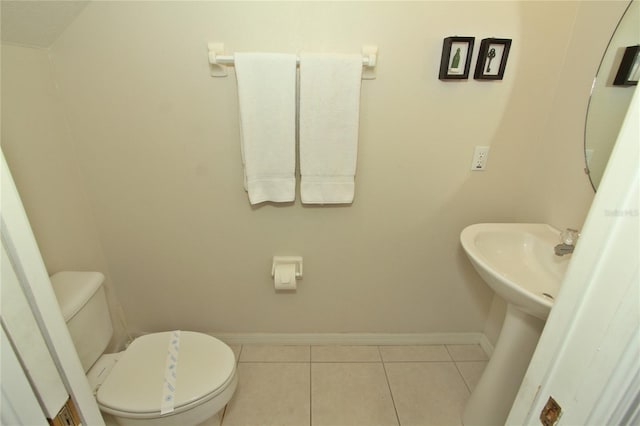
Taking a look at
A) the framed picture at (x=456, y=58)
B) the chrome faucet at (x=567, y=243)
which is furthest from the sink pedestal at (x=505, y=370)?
the framed picture at (x=456, y=58)

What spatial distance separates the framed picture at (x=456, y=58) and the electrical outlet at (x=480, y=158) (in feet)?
1.06

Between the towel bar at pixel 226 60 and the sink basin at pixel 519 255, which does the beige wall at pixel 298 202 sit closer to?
the towel bar at pixel 226 60

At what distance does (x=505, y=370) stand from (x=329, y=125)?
123cm

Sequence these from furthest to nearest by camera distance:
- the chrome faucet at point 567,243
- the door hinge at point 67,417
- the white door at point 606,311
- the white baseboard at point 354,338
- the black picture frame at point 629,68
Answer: the white baseboard at point 354,338 < the chrome faucet at point 567,243 < the black picture frame at point 629,68 < the door hinge at point 67,417 < the white door at point 606,311

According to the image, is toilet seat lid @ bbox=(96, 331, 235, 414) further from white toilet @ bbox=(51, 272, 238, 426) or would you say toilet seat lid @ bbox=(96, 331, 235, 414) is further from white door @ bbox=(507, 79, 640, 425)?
white door @ bbox=(507, 79, 640, 425)

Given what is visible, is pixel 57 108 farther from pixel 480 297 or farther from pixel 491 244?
pixel 480 297

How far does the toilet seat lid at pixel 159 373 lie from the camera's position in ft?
3.46

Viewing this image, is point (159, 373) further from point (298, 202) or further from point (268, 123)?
point (268, 123)

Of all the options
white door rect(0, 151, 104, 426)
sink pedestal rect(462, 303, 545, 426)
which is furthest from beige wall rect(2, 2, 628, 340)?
white door rect(0, 151, 104, 426)

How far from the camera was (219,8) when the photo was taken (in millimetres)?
1089

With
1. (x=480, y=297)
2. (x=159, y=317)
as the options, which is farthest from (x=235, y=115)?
(x=480, y=297)

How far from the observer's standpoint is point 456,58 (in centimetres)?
114

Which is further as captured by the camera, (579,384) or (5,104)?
(5,104)

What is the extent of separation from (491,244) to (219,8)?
1432mm
